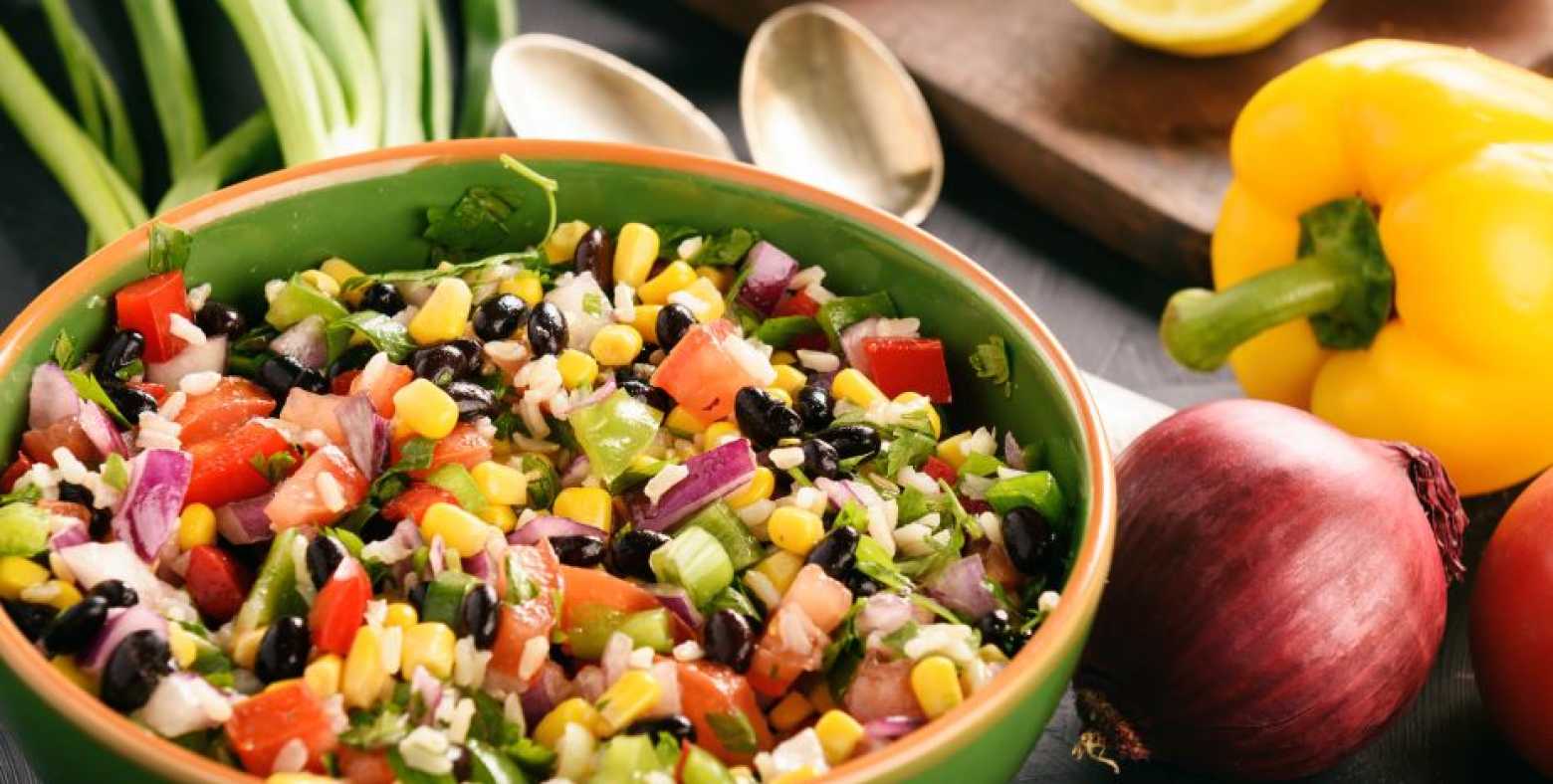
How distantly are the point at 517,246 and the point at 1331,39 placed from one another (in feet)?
8.91

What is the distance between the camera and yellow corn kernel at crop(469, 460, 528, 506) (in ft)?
7.93

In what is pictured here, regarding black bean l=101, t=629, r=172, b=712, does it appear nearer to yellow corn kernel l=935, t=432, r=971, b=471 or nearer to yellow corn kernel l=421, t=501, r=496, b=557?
yellow corn kernel l=421, t=501, r=496, b=557

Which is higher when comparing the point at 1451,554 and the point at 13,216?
the point at 13,216

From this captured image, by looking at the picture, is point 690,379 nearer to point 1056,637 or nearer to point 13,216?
point 1056,637

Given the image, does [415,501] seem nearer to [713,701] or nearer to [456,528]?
[456,528]

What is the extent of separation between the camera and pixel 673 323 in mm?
2684

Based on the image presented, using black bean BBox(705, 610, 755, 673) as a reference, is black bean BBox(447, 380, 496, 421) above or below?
above

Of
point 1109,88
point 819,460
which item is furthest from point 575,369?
point 1109,88

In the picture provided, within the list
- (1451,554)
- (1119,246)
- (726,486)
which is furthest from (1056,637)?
(1119,246)

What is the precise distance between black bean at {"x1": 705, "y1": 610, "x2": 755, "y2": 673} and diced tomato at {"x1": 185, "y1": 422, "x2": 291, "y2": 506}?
2.33 ft

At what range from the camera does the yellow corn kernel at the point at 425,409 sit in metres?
2.43

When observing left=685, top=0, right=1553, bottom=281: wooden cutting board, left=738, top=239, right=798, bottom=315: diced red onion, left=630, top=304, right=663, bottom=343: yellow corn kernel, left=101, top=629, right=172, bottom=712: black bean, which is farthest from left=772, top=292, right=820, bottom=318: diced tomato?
left=685, top=0, right=1553, bottom=281: wooden cutting board

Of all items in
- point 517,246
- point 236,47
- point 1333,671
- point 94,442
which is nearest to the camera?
point 94,442

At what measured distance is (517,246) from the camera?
3004mm
